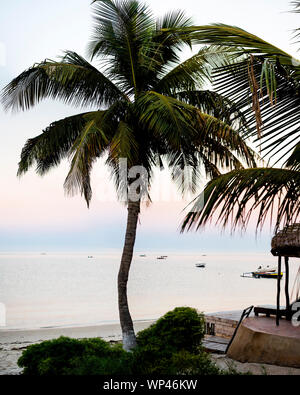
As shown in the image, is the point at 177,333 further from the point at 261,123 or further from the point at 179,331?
the point at 261,123

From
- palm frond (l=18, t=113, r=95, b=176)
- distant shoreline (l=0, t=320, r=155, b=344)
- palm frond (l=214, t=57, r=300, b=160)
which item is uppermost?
palm frond (l=18, t=113, r=95, b=176)

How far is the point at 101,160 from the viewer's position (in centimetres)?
1290

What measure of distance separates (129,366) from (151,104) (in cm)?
599

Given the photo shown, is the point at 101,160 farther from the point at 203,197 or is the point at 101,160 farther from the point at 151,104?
the point at 203,197

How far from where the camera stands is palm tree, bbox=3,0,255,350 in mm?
10609

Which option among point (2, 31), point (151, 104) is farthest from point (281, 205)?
point (2, 31)

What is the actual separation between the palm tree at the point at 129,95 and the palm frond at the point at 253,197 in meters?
6.39

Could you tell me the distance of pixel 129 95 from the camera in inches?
468

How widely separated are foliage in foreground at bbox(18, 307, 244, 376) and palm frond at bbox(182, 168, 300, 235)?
2973 millimetres

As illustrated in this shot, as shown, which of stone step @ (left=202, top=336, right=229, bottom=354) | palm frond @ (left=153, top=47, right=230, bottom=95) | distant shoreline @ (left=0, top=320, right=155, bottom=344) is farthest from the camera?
distant shoreline @ (left=0, top=320, right=155, bottom=344)
